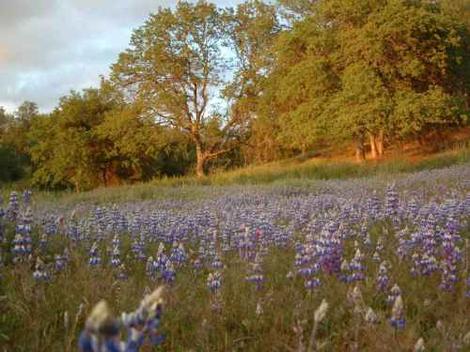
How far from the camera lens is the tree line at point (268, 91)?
24375 millimetres

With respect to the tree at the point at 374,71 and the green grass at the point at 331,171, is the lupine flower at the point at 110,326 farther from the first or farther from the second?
the tree at the point at 374,71

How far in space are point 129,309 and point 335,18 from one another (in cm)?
2746

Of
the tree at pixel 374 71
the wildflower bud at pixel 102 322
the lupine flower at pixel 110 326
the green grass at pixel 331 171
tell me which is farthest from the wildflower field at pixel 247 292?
the tree at pixel 374 71

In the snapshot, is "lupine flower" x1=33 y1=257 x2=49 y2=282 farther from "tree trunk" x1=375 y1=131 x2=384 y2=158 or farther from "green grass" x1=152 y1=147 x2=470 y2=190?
"tree trunk" x1=375 y1=131 x2=384 y2=158

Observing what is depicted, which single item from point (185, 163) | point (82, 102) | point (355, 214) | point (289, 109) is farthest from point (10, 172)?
point (355, 214)

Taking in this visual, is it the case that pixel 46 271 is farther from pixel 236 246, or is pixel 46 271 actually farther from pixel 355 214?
pixel 355 214

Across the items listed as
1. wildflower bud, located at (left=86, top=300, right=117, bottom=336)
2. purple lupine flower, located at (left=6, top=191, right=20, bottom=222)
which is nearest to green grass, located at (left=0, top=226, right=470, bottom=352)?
purple lupine flower, located at (left=6, top=191, right=20, bottom=222)

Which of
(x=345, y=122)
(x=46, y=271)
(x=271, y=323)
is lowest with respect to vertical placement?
(x=271, y=323)

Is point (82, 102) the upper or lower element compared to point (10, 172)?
upper

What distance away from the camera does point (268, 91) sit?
105 ft

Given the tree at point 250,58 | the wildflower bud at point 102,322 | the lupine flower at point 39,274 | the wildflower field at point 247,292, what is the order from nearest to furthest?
the wildflower bud at point 102,322
the wildflower field at point 247,292
the lupine flower at point 39,274
the tree at point 250,58

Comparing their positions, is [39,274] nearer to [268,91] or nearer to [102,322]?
[102,322]

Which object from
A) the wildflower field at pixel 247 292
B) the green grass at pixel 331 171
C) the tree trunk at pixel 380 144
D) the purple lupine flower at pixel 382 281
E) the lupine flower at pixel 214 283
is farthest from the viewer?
the tree trunk at pixel 380 144

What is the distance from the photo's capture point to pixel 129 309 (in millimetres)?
3336
